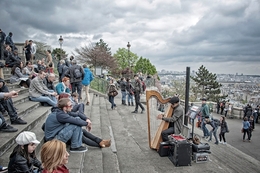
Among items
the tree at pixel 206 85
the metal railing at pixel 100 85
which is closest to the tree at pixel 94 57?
the metal railing at pixel 100 85

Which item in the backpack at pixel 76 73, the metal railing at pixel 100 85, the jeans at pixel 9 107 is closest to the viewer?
the jeans at pixel 9 107

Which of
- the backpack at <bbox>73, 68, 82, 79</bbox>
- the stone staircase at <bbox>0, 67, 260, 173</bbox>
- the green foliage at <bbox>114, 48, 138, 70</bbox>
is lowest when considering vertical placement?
the stone staircase at <bbox>0, 67, 260, 173</bbox>

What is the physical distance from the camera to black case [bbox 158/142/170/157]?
576 cm

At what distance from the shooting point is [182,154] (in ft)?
17.2

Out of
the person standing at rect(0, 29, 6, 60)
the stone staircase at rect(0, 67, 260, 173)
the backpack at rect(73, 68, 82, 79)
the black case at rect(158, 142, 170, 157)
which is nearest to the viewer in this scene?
the stone staircase at rect(0, 67, 260, 173)

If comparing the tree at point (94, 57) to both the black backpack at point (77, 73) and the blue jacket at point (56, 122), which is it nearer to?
the black backpack at point (77, 73)

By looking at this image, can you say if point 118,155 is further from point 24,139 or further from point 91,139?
point 24,139

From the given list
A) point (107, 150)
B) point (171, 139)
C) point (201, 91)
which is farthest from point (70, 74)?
point (201, 91)

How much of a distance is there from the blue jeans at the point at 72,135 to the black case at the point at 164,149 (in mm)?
2209

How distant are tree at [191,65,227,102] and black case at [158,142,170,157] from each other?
53568 millimetres

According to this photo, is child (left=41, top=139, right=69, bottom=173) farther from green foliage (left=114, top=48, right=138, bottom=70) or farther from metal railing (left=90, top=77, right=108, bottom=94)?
green foliage (left=114, top=48, right=138, bottom=70)

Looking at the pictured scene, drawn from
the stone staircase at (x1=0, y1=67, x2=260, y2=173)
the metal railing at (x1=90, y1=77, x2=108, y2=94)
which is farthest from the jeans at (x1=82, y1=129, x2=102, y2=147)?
the metal railing at (x1=90, y1=77, x2=108, y2=94)

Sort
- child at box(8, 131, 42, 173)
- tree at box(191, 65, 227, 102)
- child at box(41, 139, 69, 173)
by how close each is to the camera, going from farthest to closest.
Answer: tree at box(191, 65, 227, 102) → child at box(8, 131, 42, 173) → child at box(41, 139, 69, 173)

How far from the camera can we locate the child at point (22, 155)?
2.64 m
